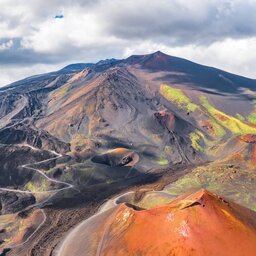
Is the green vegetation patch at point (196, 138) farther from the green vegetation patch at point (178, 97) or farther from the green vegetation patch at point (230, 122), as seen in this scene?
the green vegetation patch at point (178, 97)

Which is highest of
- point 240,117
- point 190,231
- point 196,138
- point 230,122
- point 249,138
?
point 190,231

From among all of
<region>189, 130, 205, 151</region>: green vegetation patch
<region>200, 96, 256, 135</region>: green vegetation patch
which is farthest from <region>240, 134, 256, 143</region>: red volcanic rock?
<region>200, 96, 256, 135</region>: green vegetation patch

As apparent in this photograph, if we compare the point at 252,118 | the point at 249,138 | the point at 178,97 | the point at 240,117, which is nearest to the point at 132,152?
the point at 249,138

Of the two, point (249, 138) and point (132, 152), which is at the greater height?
point (132, 152)

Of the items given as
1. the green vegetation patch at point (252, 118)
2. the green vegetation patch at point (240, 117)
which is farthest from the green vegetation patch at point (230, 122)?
the green vegetation patch at point (252, 118)

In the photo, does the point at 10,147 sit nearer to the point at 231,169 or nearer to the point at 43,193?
the point at 43,193

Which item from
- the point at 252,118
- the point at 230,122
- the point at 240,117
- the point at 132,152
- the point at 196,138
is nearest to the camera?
the point at 132,152

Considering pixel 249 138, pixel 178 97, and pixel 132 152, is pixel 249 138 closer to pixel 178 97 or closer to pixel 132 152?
pixel 132 152

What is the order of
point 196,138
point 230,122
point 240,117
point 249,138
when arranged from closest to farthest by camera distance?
point 249,138, point 196,138, point 230,122, point 240,117
